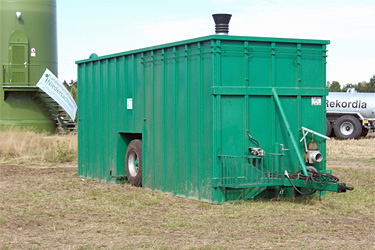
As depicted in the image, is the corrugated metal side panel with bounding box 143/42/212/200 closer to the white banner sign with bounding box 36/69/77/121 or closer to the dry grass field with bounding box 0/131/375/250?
the dry grass field with bounding box 0/131/375/250

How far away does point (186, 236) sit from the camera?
8.76 meters

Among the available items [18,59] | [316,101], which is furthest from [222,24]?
[18,59]

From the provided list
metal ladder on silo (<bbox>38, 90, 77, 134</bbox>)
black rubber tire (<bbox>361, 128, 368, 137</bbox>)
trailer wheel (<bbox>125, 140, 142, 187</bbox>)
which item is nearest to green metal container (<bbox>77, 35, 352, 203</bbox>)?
trailer wheel (<bbox>125, 140, 142, 187</bbox>)

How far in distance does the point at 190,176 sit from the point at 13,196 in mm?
3534

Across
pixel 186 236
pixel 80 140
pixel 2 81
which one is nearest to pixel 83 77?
pixel 80 140

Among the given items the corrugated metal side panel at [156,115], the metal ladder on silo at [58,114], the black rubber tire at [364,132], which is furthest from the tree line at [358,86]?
the corrugated metal side panel at [156,115]

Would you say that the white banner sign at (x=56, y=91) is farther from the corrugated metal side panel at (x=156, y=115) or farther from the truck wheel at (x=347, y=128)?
the corrugated metal side panel at (x=156, y=115)

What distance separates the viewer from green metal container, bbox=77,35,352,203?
11383 mm

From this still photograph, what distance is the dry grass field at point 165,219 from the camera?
8.38m

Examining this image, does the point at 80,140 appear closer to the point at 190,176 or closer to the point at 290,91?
the point at 190,176

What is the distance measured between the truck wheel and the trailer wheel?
59.7 ft

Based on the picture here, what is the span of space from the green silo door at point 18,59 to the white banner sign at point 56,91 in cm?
99

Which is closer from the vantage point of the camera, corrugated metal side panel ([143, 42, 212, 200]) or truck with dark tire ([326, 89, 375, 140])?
corrugated metal side panel ([143, 42, 212, 200])

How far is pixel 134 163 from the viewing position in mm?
14680
